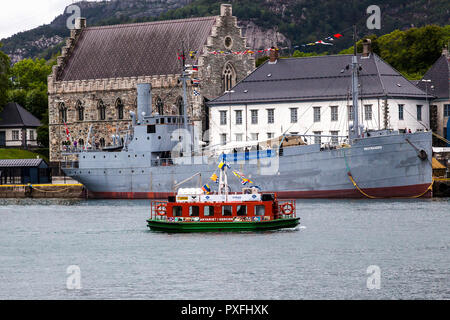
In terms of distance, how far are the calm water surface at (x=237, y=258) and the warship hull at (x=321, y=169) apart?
34.9ft

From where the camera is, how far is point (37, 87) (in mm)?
136750

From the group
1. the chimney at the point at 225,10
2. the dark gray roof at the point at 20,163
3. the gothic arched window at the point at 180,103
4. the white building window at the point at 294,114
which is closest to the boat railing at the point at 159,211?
the white building window at the point at 294,114

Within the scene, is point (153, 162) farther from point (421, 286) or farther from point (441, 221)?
point (421, 286)

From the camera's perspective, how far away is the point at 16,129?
397ft

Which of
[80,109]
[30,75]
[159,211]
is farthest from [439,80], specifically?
[30,75]

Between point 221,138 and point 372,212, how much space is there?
35991 millimetres

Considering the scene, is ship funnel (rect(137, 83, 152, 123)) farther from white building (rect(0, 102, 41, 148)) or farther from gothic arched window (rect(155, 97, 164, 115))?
white building (rect(0, 102, 41, 148))

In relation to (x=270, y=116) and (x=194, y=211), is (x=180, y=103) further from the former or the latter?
(x=194, y=211)

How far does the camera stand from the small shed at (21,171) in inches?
3920

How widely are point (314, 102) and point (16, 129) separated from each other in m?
41.3

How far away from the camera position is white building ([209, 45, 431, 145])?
93000mm

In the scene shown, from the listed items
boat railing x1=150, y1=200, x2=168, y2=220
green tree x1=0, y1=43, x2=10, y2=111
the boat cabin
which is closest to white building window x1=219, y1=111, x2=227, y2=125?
green tree x1=0, y1=43, x2=10, y2=111

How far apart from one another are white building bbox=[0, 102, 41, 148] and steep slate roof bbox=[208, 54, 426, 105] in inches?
1189
